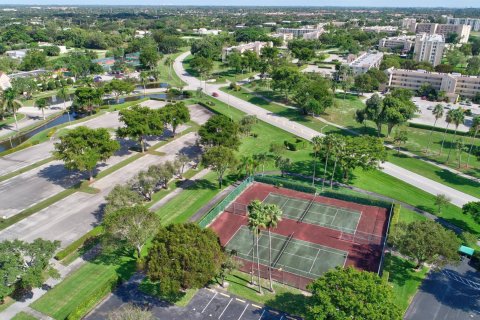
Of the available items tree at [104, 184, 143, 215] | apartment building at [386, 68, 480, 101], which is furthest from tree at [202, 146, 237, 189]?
apartment building at [386, 68, 480, 101]

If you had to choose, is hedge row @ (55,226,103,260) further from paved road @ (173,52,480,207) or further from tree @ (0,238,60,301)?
paved road @ (173,52,480,207)

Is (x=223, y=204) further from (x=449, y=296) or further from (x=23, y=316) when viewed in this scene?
(x=449, y=296)

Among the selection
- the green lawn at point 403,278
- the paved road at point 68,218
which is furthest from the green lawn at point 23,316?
the green lawn at point 403,278

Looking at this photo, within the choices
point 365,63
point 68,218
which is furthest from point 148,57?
point 68,218

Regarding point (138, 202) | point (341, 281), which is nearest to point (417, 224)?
point (341, 281)

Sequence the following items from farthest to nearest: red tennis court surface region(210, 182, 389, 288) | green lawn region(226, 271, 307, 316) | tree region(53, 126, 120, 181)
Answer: tree region(53, 126, 120, 181)
red tennis court surface region(210, 182, 389, 288)
green lawn region(226, 271, 307, 316)

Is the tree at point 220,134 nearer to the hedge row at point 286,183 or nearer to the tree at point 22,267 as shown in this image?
the hedge row at point 286,183
